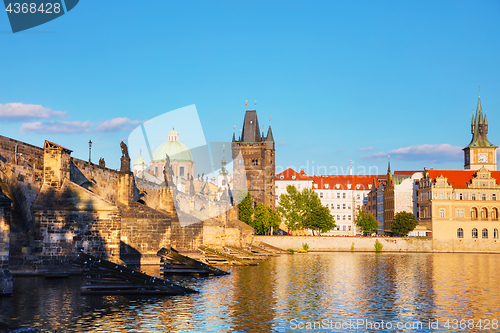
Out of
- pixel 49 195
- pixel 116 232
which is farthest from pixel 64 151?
pixel 116 232

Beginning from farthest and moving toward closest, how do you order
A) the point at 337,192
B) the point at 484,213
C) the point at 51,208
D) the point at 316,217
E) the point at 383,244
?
the point at 337,192, the point at 316,217, the point at 484,213, the point at 383,244, the point at 51,208

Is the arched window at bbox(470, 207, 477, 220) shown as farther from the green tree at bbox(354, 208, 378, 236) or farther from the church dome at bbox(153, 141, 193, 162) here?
the church dome at bbox(153, 141, 193, 162)

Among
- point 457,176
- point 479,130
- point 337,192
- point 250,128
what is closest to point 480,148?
point 479,130

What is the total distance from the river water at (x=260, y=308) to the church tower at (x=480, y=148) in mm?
109209

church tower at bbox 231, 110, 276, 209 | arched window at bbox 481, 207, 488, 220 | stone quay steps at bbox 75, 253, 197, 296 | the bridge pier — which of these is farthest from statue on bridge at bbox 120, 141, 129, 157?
arched window at bbox 481, 207, 488, 220

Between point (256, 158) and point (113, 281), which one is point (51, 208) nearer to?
point (113, 281)

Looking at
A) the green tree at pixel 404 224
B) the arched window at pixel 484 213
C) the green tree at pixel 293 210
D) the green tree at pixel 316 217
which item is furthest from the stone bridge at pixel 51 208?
the arched window at pixel 484 213

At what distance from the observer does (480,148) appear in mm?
133875

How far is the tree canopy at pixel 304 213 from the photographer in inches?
4358

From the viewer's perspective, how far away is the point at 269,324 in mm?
18656

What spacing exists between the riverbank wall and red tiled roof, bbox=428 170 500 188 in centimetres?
1271

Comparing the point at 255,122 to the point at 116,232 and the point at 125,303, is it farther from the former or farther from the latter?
the point at 125,303

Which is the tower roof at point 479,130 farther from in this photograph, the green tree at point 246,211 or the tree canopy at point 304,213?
the green tree at point 246,211

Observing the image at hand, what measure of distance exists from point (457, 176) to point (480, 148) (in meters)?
27.0
